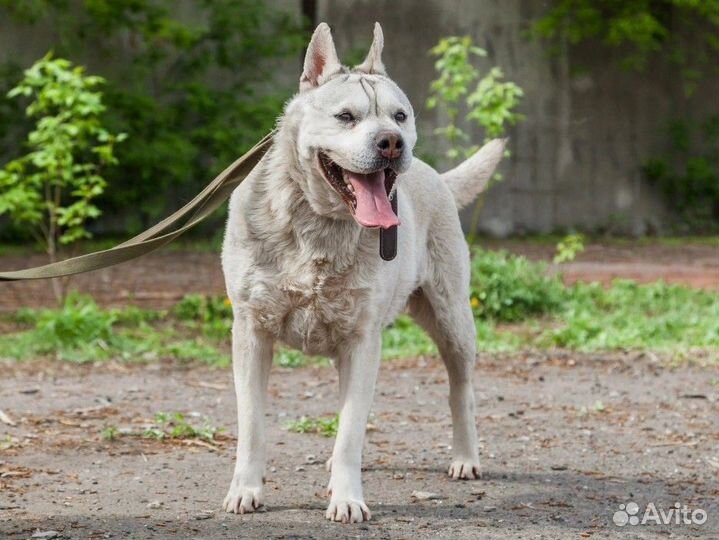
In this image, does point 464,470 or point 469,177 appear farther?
point 469,177

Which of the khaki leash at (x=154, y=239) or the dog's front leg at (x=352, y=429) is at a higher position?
the khaki leash at (x=154, y=239)

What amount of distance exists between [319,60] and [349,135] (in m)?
0.48

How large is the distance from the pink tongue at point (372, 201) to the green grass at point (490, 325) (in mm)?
3894

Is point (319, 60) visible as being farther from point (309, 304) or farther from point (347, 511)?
point (347, 511)

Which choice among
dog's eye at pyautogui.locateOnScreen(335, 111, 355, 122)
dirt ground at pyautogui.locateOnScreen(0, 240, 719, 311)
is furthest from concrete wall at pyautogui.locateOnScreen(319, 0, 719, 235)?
dog's eye at pyautogui.locateOnScreen(335, 111, 355, 122)

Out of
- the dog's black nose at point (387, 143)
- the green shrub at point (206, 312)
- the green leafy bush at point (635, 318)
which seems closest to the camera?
the dog's black nose at point (387, 143)

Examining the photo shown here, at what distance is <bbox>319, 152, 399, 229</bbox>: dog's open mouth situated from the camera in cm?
418

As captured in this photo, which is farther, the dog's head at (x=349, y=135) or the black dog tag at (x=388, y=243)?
the black dog tag at (x=388, y=243)

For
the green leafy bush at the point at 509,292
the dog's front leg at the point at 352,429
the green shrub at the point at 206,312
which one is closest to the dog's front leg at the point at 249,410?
the dog's front leg at the point at 352,429

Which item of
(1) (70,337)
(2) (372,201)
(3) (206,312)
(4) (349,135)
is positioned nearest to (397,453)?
(2) (372,201)

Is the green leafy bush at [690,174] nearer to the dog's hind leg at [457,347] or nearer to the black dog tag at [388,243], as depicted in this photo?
the dog's hind leg at [457,347]

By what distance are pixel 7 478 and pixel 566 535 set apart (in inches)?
93.8

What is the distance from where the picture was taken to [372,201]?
13.9ft

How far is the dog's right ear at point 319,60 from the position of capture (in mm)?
4492
